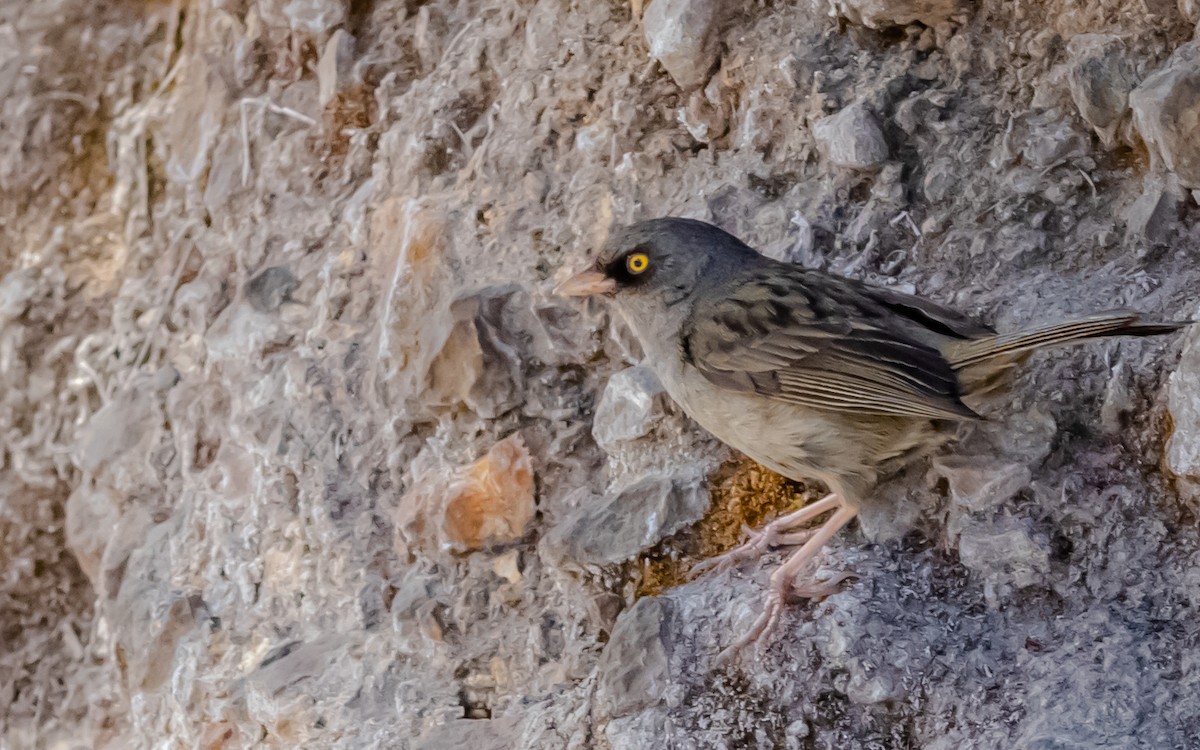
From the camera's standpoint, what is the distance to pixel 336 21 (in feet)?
20.4

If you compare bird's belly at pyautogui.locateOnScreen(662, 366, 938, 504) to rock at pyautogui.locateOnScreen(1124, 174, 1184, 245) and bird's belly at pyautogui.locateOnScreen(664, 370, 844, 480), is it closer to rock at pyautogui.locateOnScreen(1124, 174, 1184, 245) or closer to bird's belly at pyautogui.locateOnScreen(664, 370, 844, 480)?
bird's belly at pyautogui.locateOnScreen(664, 370, 844, 480)

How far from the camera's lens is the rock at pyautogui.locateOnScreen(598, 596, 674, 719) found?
3.81m

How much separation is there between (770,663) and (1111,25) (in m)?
2.55

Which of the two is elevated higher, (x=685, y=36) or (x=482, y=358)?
(x=685, y=36)

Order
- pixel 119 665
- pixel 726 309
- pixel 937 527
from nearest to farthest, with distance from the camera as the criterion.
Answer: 1. pixel 937 527
2. pixel 726 309
3. pixel 119 665

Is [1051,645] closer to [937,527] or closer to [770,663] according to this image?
[937,527]

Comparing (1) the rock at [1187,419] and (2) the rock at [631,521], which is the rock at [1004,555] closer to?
(1) the rock at [1187,419]

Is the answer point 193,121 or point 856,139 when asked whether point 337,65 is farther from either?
point 856,139

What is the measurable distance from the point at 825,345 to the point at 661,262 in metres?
0.71

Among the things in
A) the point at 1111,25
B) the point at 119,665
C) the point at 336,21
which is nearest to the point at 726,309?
the point at 1111,25

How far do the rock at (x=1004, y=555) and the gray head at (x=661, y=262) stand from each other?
1270 millimetres

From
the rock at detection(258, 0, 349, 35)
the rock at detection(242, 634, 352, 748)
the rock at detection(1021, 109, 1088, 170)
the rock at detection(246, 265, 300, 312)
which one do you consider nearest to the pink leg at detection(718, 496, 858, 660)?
the rock at detection(1021, 109, 1088, 170)

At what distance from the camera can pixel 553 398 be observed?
16.0 feet

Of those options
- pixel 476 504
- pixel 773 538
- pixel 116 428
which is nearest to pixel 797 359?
pixel 773 538
